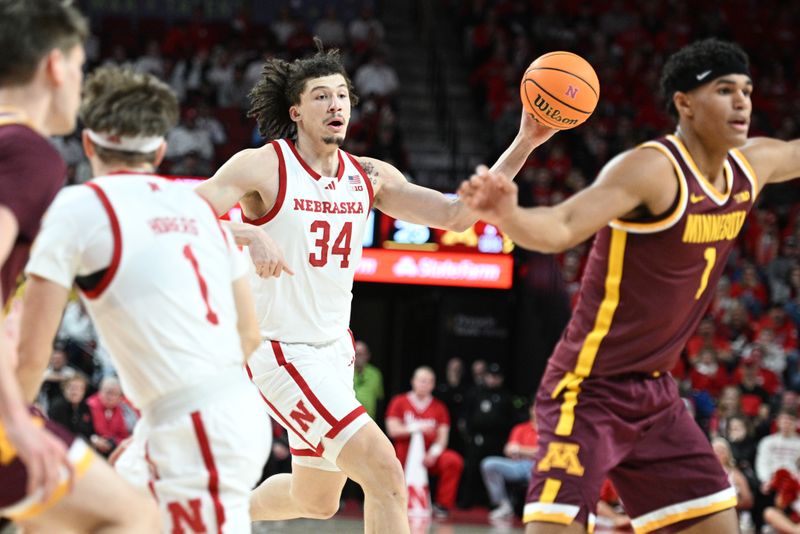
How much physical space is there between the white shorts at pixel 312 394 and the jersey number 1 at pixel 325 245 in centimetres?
39

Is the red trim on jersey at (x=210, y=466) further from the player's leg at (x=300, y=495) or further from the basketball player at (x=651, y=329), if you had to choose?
the player's leg at (x=300, y=495)

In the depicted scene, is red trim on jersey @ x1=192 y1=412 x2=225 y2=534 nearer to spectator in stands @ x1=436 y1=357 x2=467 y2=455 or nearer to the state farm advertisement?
the state farm advertisement

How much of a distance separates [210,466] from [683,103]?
2520mm

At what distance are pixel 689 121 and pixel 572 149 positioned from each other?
43.0ft

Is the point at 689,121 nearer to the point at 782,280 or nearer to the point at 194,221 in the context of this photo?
the point at 194,221

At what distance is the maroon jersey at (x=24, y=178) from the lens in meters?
3.38

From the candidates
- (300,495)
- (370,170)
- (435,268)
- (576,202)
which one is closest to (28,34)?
(576,202)

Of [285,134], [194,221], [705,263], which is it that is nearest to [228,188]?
[285,134]

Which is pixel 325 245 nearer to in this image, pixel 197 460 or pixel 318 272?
pixel 318 272

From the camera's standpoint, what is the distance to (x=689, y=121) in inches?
193

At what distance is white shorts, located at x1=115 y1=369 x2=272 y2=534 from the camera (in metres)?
3.63

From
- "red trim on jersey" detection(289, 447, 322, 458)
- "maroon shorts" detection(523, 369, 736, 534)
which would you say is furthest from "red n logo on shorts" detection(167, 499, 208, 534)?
"red trim on jersey" detection(289, 447, 322, 458)

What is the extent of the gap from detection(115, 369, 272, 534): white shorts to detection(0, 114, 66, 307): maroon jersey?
647mm

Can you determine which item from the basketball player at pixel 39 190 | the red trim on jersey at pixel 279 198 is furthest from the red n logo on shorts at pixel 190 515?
the red trim on jersey at pixel 279 198
